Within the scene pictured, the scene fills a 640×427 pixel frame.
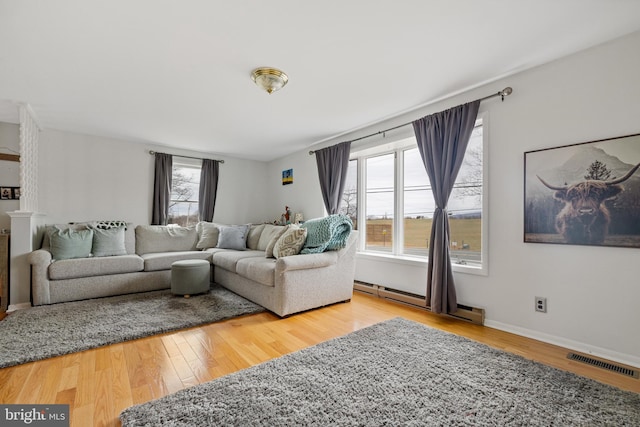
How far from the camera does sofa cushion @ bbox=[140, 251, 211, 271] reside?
3744 millimetres

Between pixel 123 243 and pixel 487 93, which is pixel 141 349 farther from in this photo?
pixel 487 93

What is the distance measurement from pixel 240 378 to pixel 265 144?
12.5 feet

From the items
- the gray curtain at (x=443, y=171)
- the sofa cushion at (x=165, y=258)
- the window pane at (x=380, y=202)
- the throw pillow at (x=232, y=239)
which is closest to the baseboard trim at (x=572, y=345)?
the gray curtain at (x=443, y=171)

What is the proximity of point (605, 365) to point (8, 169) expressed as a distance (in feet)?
21.6

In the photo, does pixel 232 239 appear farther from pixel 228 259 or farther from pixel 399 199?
pixel 399 199

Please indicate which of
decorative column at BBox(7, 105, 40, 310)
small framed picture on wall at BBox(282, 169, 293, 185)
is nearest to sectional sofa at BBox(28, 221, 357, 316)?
decorative column at BBox(7, 105, 40, 310)

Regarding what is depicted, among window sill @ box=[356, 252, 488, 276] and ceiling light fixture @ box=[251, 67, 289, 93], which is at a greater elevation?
ceiling light fixture @ box=[251, 67, 289, 93]

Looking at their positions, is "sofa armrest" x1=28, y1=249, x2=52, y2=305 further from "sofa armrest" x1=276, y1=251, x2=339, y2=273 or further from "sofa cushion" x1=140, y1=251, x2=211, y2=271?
"sofa armrest" x1=276, y1=251, x2=339, y2=273

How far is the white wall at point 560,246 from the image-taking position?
1.96 metres

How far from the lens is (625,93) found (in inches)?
77.2

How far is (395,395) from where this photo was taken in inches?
60.6

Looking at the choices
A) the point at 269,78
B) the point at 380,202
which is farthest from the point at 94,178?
the point at 380,202

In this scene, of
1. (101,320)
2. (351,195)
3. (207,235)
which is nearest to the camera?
(101,320)

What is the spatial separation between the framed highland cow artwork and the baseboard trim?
0.77 meters
